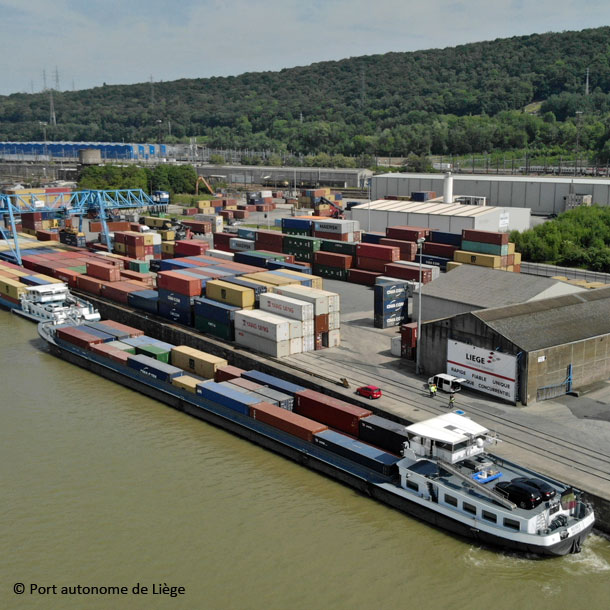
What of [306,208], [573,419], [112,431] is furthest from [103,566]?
[306,208]

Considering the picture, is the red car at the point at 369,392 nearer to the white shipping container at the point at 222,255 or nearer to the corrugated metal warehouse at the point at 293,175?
the white shipping container at the point at 222,255

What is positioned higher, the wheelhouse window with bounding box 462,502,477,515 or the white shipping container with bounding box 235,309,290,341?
the white shipping container with bounding box 235,309,290,341

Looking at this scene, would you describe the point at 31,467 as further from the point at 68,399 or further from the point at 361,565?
the point at 361,565

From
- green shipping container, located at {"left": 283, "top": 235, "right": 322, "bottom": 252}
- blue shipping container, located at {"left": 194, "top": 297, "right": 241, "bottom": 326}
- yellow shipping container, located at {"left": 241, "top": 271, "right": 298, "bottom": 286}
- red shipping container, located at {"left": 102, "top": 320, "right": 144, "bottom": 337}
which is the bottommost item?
red shipping container, located at {"left": 102, "top": 320, "right": 144, "bottom": 337}

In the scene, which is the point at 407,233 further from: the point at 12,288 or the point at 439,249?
the point at 12,288

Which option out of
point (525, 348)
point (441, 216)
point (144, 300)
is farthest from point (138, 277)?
point (525, 348)

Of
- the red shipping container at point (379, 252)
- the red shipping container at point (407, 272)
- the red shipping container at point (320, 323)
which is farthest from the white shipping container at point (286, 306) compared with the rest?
the red shipping container at point (379, 252)

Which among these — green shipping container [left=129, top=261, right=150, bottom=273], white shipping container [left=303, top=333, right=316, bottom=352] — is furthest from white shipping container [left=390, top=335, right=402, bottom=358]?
green shipping container [left=129, top=261, right=150, bottom=273]

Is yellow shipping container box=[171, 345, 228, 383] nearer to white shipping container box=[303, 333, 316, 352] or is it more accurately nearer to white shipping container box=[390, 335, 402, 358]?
white shipping container box=[303, 333, 316, 352]
